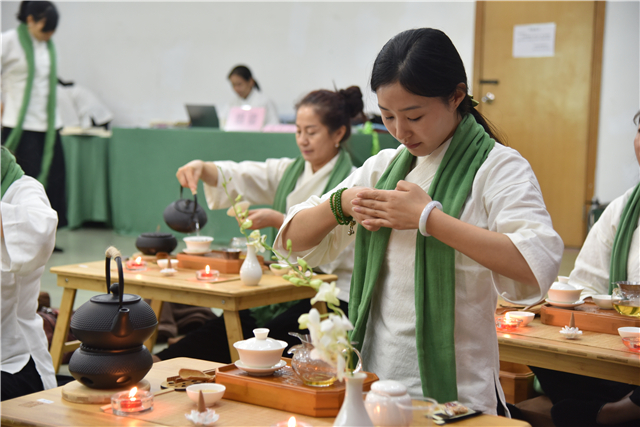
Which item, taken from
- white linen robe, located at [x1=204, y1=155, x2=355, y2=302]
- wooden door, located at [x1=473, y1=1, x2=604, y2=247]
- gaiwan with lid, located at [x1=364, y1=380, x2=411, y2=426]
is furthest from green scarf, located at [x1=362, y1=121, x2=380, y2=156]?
gaiwan with lid, located at [x1=364, y1=380, x2=411, y2=426]

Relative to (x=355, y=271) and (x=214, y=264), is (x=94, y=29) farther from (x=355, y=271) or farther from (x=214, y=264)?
(x=355, y=271)

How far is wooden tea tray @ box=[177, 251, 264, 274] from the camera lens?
273cm

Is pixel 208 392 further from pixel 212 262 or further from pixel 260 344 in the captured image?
pixel 212 262

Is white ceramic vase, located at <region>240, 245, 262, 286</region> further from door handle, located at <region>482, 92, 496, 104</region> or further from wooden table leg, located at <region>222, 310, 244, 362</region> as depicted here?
door handle, located at <region>482, 92, 496, 104</region>

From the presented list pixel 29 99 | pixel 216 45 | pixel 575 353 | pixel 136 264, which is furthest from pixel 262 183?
pixel 216 45

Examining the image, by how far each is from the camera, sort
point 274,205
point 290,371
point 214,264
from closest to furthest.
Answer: point 290,371 < point 214,264 < point 274,205

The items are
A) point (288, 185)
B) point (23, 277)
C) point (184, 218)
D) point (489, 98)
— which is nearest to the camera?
point (23, 277)

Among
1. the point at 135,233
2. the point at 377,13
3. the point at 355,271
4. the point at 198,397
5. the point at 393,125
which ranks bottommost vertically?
the point at 135,233

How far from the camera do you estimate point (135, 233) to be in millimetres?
6785

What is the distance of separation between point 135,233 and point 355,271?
562 centimetres

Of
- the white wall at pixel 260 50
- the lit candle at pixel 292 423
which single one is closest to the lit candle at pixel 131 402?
the lit candle at pixel 292 423

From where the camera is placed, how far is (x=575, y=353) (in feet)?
5.59

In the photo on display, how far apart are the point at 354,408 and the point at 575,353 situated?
90 centimetres

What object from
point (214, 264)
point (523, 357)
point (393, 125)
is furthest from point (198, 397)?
point (214, 264)
